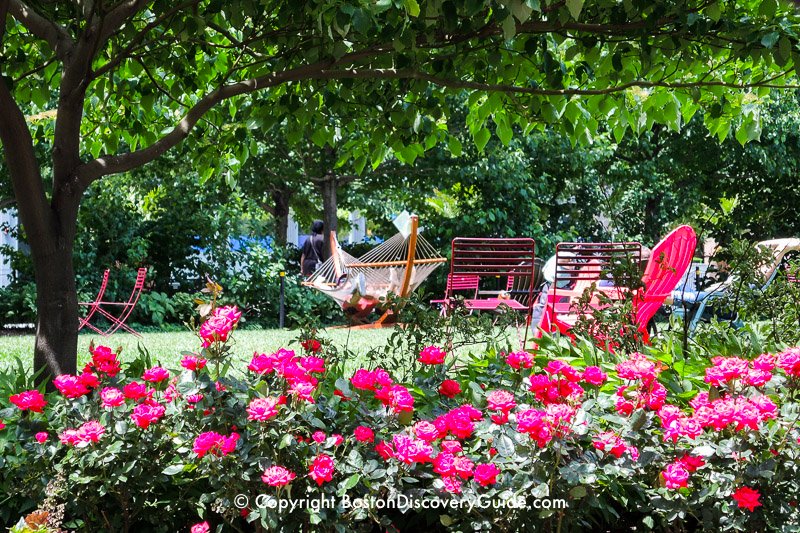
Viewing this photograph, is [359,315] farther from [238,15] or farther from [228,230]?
[238,15]

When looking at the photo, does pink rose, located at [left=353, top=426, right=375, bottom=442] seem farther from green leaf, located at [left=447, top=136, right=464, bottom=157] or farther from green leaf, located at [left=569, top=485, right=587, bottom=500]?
green leaf, located at [left=447, top=136, right=464, bottom=157]

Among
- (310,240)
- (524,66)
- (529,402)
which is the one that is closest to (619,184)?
(310,240)

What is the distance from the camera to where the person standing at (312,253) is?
12.4 meters

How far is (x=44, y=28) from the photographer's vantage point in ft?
10.8

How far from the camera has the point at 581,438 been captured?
2299 millimetres

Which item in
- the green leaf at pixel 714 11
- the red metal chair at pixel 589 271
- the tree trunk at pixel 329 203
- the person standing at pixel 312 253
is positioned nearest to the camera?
the green leaf at pixel 714 11

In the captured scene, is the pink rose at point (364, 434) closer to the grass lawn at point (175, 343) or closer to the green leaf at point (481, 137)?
the green leaf at point (481, 137)

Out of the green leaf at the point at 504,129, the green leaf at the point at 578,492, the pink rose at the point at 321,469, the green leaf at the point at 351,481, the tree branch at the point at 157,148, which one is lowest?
the green leaf at the point at 351,481

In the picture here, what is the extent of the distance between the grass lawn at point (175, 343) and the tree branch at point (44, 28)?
3.54m

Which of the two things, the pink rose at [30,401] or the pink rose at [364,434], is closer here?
the pink rose at [364,434]

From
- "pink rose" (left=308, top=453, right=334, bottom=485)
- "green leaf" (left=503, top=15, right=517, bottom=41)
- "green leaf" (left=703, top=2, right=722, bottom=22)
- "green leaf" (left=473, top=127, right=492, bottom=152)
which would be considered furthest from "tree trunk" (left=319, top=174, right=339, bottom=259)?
"green leaf" (left=503, top=15, right=517, bottom=41)

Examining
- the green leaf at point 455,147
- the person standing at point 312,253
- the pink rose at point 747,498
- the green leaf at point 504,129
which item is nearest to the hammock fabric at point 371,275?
the person standing at point 312,253

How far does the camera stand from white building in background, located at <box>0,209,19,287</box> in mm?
11719

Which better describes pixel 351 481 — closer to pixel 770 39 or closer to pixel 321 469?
pixel 321 469
